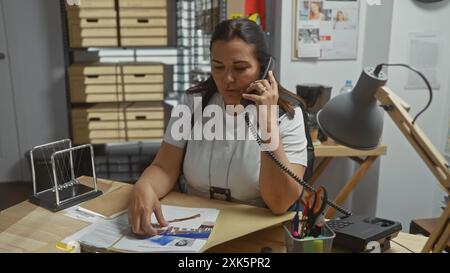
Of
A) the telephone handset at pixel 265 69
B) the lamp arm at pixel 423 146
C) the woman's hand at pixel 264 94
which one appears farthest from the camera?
the telephone handset at pixel 265 69

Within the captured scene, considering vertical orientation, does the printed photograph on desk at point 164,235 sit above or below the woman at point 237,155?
below

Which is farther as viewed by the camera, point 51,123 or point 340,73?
point 51,123

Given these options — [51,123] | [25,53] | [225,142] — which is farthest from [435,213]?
[25,53]

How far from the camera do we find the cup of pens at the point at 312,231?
725mm

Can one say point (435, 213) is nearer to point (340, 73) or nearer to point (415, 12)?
point (340, 73)

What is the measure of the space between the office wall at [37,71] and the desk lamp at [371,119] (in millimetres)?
2588

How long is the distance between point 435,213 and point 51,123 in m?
2.56

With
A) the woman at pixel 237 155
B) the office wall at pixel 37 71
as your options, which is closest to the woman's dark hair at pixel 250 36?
the woman at pixel 237 155

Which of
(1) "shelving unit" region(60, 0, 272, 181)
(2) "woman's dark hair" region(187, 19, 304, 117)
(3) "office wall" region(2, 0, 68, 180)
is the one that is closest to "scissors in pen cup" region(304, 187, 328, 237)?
(2) "woman's dark hair" region(187, 19, 304, 117)

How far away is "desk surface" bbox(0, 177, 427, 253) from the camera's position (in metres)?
0.84

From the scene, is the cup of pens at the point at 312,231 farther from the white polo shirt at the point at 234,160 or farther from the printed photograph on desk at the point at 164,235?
the white polo shirt at the point at 234,160

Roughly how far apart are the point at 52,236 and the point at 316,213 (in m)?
0.56
